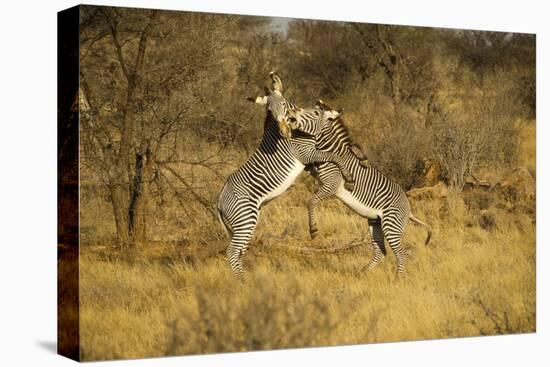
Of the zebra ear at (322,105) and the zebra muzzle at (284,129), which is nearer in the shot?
the zebra muzzle at (284,129)

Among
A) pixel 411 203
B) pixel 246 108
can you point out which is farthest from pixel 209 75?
pixel 411 203

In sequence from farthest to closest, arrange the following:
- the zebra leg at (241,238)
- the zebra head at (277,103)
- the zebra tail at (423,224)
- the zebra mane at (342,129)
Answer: the zebra tail at (423,224) → the zebra mane at (342,129) → the zebra head at (277,103) → the zebra leg at (241,238)

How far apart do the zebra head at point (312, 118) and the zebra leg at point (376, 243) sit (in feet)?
3.88

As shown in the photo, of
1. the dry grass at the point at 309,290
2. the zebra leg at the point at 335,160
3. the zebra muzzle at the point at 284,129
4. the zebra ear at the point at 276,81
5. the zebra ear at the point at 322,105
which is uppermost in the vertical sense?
the zebra ear at the point at 276,81

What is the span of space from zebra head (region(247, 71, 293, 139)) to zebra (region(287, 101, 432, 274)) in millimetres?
82

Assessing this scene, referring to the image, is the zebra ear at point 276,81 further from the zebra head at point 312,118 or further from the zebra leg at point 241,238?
the zebra leg at point 241,238

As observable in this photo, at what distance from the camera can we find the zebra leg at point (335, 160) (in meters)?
13.4

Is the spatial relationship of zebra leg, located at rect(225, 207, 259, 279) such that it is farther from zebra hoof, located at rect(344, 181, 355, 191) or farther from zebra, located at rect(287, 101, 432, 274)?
zebra hoof, located at rect(344, 181, 355, 191)

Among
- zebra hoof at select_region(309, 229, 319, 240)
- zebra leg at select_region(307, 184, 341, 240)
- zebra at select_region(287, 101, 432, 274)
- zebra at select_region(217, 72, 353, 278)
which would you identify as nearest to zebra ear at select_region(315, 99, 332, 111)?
zebra at select_region(287, 101, 432, 274)

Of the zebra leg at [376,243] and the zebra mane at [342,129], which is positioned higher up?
the zebra mane at [342,129]

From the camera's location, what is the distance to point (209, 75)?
1283cm

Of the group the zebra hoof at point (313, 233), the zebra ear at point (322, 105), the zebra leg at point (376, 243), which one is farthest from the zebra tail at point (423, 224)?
the zebra ear at point (322, 105)

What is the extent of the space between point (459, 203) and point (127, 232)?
389 centimetres

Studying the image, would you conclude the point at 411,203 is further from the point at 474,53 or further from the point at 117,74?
the point at 117,74
